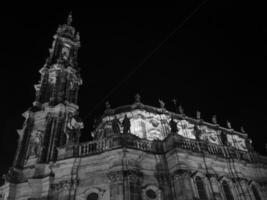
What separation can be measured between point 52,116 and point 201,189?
15328 millimetres

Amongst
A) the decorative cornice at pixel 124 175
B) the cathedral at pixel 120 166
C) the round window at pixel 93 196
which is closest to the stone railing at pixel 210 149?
the cathedral at pixel 120 166

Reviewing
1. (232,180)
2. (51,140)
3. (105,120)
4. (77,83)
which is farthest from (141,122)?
(232,180)

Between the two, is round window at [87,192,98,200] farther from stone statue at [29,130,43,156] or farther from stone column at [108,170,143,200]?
stone statue at [29,130,43,156]

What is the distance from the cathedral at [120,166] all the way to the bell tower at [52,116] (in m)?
0.09

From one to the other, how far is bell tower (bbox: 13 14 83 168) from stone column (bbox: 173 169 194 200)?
29.8 feet

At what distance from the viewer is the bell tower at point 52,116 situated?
23.4 meters

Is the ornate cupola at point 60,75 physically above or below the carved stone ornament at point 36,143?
above

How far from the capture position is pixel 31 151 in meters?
24.1

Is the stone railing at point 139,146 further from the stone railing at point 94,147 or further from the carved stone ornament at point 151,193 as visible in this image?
the carved stone ornament at point 151,193

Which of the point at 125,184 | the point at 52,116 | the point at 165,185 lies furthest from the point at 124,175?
Answer: the point at 52,116

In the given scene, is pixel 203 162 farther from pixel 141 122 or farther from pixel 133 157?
pixel 141 122

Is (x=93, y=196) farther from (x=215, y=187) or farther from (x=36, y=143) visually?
(x=36, y=143)

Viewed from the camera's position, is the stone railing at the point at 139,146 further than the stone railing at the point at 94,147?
No

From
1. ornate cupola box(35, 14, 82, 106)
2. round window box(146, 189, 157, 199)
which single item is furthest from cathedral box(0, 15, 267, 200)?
ornate cupola box(35, 14, 82, 106)
